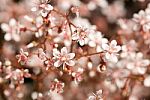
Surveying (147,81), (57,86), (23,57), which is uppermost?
(147,81)

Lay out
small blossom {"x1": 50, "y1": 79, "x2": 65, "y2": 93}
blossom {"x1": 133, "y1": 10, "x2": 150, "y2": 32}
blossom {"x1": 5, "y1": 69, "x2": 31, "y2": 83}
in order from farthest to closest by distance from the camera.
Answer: blossom {"x1": 133, "y1": 10, "x2": 150, "y2": 32}, blossom {"x1": 5, "y1": 69, "x2": 31, "y2": 83}, small blossom {"x1": 50, "y1": 79, "x2": 65, "y2": 93}

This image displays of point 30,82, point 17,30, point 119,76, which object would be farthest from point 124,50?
point 30,82

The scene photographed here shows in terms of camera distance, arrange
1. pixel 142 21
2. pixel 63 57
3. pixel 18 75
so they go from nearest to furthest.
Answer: pixel 63 57
pixel 18 75
pixel 142 21

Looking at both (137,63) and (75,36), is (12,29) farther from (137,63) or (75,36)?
(137,63)

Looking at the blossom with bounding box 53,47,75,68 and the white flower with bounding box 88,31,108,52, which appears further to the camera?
the white flower with bounding box 88,31,108,52

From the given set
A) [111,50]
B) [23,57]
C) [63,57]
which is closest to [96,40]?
[111,50]

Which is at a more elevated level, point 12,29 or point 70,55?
point 12,29

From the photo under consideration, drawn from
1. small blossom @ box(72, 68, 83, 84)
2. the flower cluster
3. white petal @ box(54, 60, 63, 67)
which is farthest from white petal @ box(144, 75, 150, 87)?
white petal @ box(54, 60, 63, 67)

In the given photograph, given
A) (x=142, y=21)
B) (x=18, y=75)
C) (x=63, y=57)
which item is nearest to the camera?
(x=63, y=57)

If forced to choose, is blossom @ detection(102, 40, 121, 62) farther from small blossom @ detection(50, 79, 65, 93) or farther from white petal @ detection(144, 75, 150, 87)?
white petal @ detection(144, 75, 150, 87)

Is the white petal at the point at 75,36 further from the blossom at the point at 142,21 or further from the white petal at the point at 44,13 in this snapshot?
the blossom at the point at 142,21

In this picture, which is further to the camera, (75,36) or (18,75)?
(18,75)

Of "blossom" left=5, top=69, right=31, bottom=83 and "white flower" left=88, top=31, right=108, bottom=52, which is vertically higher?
"white flower" left=88, top=31, right=108, bottom=52

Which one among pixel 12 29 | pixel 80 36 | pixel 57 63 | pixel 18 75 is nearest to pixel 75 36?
pixel 80 36
